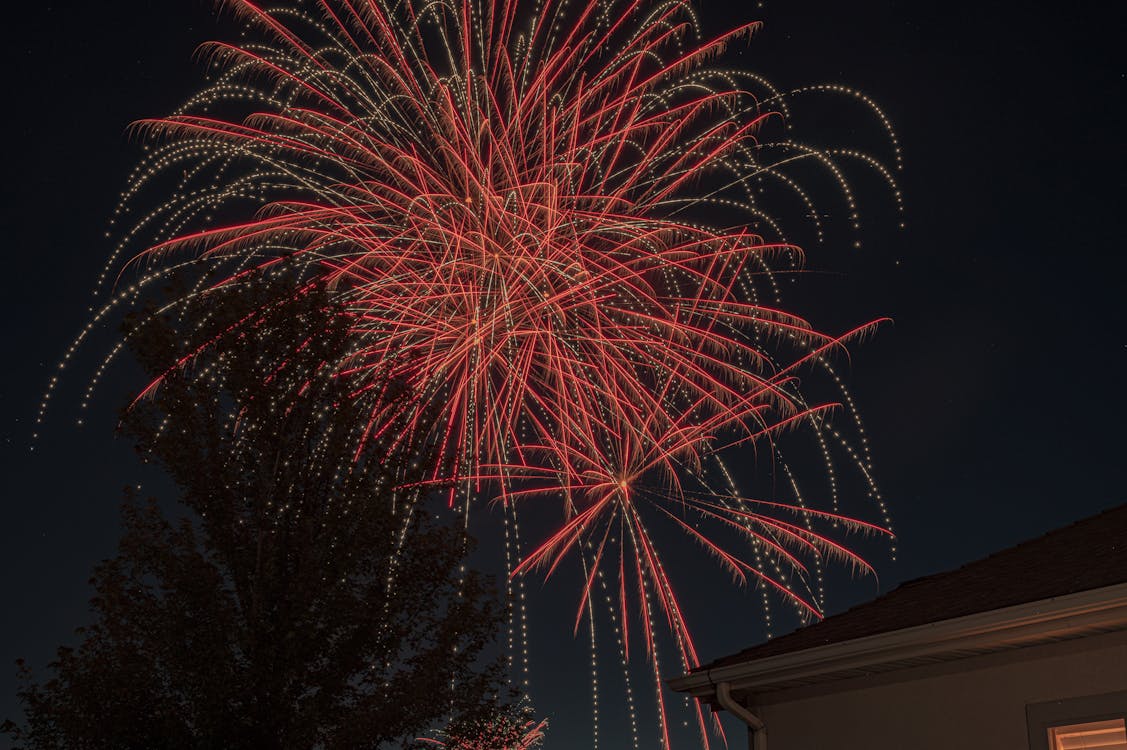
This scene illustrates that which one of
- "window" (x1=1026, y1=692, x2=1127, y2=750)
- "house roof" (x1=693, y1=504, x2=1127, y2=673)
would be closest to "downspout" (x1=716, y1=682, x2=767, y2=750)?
"house roof" (x1=693, y1=504, x2=1127, y2=673)

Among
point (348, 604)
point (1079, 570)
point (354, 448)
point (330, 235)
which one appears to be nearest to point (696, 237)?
point (330, 235)

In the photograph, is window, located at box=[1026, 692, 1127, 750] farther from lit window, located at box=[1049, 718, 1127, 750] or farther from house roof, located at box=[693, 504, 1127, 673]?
house roof, located at box=[693, 504, 1127, 673]

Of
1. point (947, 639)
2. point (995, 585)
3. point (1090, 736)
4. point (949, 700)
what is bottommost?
point (1090, 736)

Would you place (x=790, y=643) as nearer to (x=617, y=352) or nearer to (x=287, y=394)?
(x=287, y=394)

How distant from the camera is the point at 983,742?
7.61m

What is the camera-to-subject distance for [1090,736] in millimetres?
7066

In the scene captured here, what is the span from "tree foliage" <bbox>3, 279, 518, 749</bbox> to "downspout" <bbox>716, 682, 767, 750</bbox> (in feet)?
8.47

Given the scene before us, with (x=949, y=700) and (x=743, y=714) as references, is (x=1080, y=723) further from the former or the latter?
(x=743, y=714)

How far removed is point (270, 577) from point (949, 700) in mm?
5552

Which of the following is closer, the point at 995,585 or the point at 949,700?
the point at 949,700

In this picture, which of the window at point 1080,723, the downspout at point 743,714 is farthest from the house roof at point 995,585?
the window at point 1080,723

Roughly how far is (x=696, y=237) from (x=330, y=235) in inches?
198

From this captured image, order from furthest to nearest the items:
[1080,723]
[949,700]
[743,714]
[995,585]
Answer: [743,714] → [995,585] → [949,700] → [1080,723]

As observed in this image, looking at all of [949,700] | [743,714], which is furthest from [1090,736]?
[743,714]
